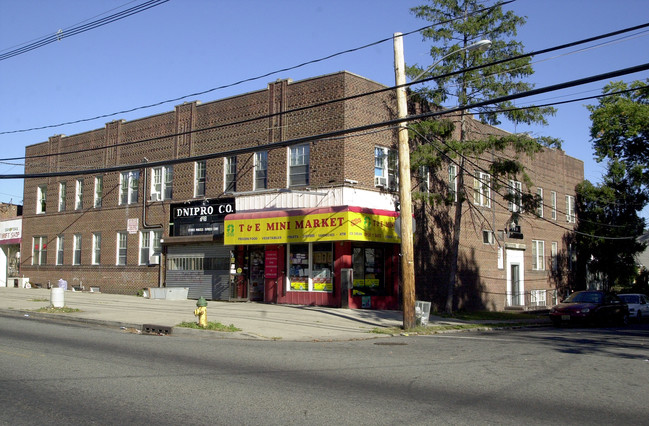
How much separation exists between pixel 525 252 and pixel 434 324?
1725 centimetres

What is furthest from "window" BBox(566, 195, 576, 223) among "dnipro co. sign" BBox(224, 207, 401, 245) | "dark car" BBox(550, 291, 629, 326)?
"dnipro co. sign" BBox(224, 207, 401, 245)

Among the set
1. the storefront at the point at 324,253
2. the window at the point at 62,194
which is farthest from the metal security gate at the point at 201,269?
the window at the point at 62,194

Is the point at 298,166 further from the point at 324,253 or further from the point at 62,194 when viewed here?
the point at 62,194

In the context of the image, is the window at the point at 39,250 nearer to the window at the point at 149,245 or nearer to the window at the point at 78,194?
the window at the point at 78,194

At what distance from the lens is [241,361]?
11.0 m

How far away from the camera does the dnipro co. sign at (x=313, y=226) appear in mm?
21609

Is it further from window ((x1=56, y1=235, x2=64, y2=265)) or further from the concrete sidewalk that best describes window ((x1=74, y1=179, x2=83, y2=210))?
the concrete sidewalk

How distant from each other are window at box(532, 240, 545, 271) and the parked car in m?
6.90

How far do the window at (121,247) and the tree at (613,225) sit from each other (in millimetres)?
26328

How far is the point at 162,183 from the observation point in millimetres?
29656

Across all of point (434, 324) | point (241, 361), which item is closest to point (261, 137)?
point (434, 324)

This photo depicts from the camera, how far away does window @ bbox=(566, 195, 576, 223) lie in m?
39.1

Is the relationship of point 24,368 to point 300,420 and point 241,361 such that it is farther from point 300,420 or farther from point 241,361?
point 300,420

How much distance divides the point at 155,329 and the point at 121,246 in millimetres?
16327
